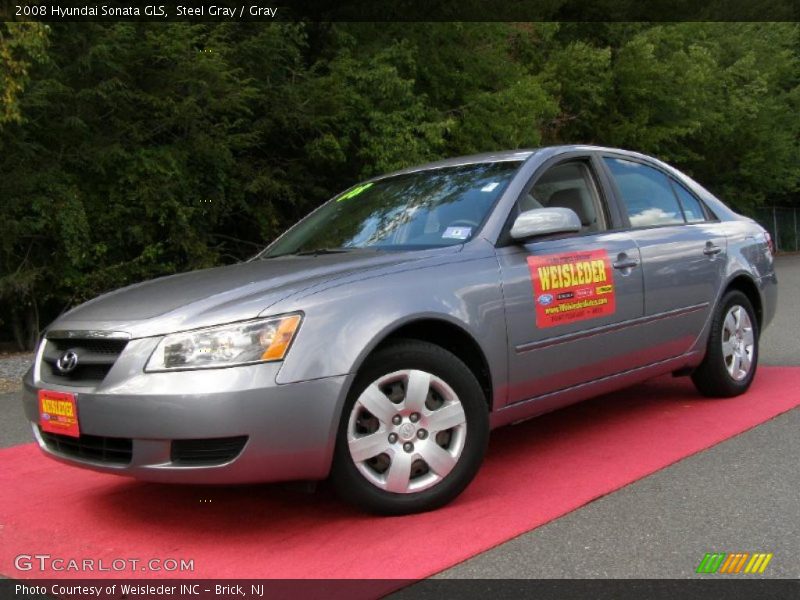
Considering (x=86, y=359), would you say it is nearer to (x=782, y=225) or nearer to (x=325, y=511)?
(x=325, y=511)

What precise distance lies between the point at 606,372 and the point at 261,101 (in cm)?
938

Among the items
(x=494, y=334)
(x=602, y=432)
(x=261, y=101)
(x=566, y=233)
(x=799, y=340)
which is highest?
(x=261, y=101)

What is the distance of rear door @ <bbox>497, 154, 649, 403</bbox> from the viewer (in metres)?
4.15

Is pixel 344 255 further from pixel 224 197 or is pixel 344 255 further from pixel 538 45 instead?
pixel 538 45

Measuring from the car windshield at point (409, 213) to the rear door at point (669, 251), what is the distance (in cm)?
96

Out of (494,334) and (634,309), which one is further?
(634,309)

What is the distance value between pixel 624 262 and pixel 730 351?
4.76 feet

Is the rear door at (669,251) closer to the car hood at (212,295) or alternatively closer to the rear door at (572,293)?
the rear door at (572,293)

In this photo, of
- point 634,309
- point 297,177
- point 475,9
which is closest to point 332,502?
point 634,309

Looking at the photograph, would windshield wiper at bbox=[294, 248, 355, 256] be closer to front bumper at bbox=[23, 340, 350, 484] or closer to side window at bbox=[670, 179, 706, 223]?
front bumper at bbox=[23, 340, 350, 484]

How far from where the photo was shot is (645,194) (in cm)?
534

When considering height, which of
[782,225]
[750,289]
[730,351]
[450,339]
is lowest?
[782,225]

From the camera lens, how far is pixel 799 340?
8469 mm

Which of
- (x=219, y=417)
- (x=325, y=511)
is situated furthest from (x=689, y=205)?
(x=219, y=417)
